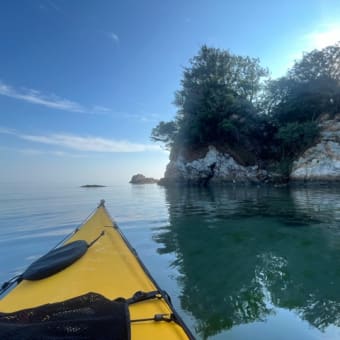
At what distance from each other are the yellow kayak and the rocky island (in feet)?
67.5

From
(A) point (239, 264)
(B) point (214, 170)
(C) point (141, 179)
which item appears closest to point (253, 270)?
(A) point (239, 264)

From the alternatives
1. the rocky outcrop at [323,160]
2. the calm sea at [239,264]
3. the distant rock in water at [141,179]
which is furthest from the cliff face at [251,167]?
the calm sea at [239,264]

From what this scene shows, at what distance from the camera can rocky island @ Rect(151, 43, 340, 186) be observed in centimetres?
2042

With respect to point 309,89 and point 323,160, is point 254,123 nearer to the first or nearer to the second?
point 309,89

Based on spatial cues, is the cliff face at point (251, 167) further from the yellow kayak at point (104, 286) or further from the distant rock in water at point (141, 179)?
the yellow kayak at point (104, 286)

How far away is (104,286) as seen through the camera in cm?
215

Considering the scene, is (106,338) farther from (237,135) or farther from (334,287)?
(237,135)

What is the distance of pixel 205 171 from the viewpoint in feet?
83.9

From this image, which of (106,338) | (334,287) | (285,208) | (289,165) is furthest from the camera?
(289,165)

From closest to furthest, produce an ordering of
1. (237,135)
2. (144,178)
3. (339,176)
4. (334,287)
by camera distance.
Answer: (334,287)
(339,176)
(237,135)
(144,178)

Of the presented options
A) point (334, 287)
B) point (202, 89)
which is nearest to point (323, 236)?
point (334, 287)

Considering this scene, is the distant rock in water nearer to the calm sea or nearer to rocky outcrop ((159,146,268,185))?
rocky outcrop ((159,146,268,185))

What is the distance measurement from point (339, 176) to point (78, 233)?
20252mm

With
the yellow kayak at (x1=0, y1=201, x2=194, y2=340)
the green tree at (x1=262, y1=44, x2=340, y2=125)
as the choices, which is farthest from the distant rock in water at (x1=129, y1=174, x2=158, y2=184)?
the yellow kayak at (x1=0, y1=201, x2=194, y2=340)
